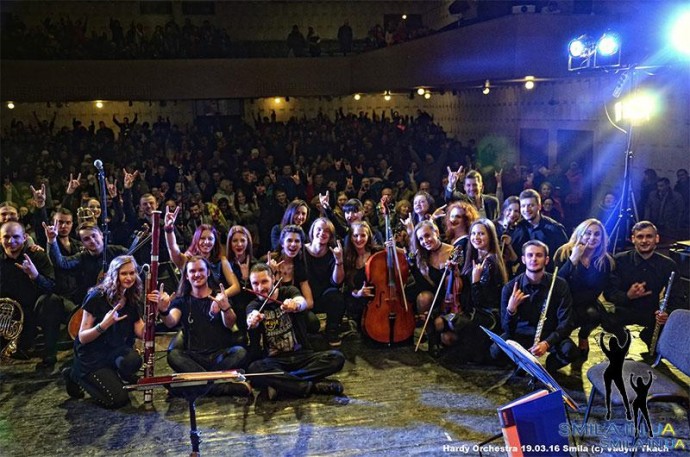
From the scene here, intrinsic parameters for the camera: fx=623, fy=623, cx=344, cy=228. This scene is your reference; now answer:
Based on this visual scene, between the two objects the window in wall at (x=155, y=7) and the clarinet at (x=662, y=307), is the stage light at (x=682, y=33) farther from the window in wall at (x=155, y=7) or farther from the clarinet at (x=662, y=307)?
the window in wall at (x=155, y=7)

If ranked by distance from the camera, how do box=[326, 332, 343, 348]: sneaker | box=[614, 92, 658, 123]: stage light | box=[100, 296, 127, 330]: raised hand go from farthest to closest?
1. box=[614, 92, 658, 123]: stage light
2. box=[326, 332, 343, 348]: sneaker
3. box=[100, 296, 127, 330]: raised hand

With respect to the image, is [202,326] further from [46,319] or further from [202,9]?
[202,9]

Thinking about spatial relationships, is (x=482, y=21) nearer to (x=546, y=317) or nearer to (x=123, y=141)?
(x=546, y=317)

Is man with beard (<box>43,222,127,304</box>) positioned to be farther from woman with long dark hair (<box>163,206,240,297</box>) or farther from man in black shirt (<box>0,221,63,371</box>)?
woman with long dark hair (<box>163,206,240,297</box>)

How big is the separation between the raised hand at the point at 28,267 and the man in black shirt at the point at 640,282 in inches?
215

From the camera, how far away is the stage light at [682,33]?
21.1 feet

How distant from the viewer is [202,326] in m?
5.29

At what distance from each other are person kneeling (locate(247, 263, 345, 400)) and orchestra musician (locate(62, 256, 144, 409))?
3.26 feet

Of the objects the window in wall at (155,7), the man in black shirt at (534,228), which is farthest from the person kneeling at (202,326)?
the window in wall at (155,7)

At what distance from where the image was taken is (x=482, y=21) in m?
11.5

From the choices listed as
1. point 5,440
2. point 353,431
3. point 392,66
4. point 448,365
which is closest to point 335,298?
point 448,365

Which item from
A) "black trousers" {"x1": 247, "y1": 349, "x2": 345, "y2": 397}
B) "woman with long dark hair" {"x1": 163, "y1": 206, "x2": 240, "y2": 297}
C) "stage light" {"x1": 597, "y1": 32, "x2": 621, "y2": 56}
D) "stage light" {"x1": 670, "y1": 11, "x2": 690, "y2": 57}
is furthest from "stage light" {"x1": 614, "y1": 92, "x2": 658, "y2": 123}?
"woman with long dark hair" {"x1": 163, "y1": 206, "x2": 240, "y2": 297}

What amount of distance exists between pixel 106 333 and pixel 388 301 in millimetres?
2523

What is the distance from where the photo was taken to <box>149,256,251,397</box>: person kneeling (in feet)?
17.0
